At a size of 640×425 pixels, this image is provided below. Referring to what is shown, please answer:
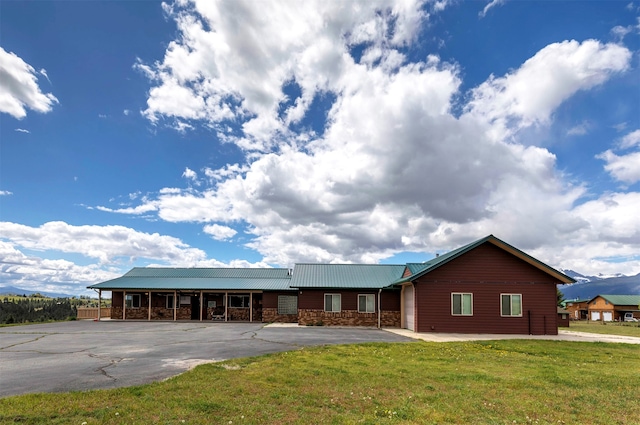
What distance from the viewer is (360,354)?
12461 millimetres

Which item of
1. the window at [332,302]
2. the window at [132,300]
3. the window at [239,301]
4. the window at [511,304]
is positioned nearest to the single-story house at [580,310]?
the window at [511,304]

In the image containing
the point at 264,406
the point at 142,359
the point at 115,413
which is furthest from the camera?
the point at 142,359

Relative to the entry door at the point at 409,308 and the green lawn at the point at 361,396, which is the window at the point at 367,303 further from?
the green lawn at the point at 361,396

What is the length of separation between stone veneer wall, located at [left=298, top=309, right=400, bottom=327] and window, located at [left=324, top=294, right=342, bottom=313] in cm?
29

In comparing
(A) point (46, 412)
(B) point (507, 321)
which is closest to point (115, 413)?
(A) point (46, 412)

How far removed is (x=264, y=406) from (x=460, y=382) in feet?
14.0

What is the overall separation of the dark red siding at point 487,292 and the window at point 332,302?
680 cm

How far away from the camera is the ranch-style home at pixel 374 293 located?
22453 mm

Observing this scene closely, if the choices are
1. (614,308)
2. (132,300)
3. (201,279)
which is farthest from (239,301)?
(614,308)

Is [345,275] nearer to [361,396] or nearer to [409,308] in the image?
[409,308]

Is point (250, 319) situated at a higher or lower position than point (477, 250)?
lower

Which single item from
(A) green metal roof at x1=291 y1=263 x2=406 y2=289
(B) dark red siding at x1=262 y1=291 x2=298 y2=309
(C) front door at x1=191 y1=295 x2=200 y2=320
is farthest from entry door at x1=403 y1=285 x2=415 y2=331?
(C) front door at x1=191 y1=295 x2=200 y2=320

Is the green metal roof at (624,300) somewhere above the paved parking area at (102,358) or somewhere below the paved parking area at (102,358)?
below

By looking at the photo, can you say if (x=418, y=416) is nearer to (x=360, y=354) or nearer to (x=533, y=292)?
(x=360, y=354)
